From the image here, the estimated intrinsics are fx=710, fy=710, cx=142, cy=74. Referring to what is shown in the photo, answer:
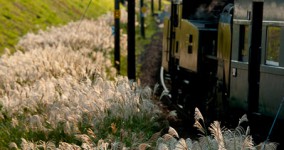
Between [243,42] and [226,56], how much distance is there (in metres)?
1.15

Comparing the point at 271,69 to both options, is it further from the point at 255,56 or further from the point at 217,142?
the point at 217,142

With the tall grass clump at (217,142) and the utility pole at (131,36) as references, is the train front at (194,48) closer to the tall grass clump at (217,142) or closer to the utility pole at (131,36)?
the utility pole at (131,36)

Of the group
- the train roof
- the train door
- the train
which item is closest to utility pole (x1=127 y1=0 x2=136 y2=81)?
the train

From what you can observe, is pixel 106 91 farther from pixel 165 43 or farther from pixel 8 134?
pixel 165 43

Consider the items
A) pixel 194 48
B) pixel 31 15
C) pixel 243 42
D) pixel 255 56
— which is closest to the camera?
pixel 255 56

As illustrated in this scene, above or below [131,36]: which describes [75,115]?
below

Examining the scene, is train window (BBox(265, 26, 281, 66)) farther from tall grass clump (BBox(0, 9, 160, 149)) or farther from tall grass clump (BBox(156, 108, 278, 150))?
tall grass clump (BBox(156, 108, 278, 150))

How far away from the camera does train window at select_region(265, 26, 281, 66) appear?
13195 millimetres

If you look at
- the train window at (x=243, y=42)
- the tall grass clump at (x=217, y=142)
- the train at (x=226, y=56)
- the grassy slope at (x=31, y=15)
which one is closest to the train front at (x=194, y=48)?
the train at (x=226, y=56)

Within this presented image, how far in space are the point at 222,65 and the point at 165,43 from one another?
7792mm

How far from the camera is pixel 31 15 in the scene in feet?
153

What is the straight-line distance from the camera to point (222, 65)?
1647cm

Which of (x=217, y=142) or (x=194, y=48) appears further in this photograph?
(x=194, y=48)

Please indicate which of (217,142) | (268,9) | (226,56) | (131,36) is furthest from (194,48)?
(217,142)
